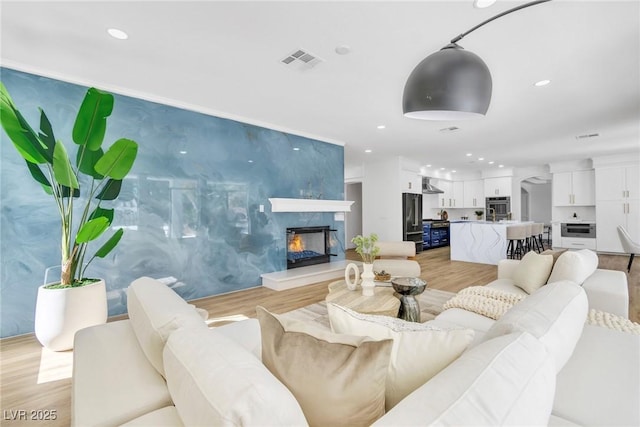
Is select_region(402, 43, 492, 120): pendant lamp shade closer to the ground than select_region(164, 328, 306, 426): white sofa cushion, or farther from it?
farther from it

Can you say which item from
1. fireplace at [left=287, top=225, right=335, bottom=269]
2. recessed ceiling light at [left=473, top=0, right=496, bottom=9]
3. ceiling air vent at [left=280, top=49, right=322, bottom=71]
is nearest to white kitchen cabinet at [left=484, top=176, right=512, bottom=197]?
fireplace at [left=287, top=225, right=335, bottom=269]

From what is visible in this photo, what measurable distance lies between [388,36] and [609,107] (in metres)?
3.84

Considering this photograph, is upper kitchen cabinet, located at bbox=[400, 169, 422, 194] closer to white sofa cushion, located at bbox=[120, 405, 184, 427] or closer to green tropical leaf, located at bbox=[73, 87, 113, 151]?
green tropical leaf, located at bbox=[73, 87, 113, 151]

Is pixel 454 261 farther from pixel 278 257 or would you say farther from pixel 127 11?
pixel 127 11

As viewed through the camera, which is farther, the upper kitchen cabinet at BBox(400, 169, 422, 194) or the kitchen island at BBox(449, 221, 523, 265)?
the upper kitchen cabinet at BBox(400, 169, 422, 194)

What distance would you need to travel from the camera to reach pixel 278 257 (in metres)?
4.93

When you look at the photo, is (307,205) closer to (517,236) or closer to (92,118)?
(92,118)

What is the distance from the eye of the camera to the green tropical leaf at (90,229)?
2279mm

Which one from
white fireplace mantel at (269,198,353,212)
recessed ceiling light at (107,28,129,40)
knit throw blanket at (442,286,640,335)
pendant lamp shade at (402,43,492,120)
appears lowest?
knit throw blanket at (442,286,640,335)

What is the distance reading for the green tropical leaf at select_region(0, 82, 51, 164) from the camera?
2.06 metres

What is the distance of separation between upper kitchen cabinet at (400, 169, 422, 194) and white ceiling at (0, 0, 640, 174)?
314cm

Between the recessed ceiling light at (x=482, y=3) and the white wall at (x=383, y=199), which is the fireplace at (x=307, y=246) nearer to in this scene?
the white wall at (x=383, y=199)

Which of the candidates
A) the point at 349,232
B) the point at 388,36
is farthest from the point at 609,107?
the point at 349,232

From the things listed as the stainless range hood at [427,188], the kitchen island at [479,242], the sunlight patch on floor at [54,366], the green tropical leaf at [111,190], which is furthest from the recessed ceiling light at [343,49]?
the stainless range hood at [427,188]
